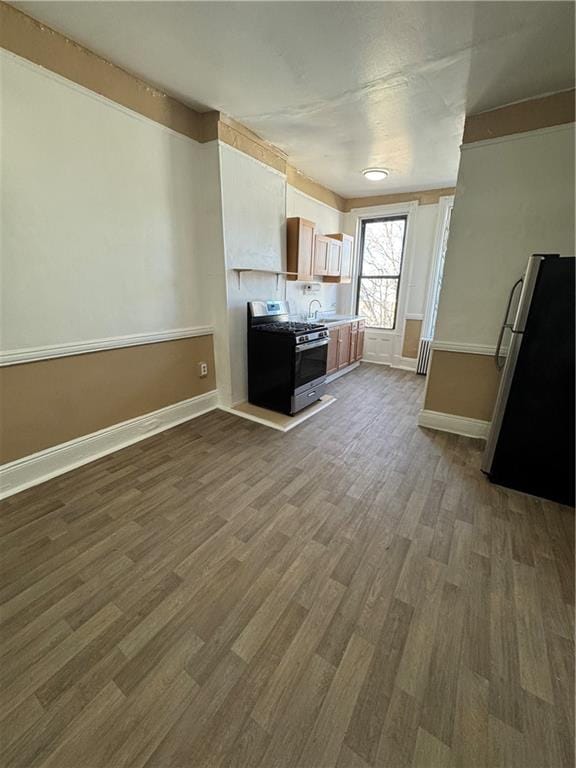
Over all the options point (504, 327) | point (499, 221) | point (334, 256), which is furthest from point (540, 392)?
point (334, 256)

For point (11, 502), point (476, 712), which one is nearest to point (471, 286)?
point (476, 712)

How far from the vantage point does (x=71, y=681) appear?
1.18 metres

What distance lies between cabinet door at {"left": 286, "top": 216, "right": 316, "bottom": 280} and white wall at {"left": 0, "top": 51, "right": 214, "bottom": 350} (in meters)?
1.28

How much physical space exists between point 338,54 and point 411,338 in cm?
407

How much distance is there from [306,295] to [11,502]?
13.9 feet

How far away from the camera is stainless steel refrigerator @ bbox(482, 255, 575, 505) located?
→ 6.80ft

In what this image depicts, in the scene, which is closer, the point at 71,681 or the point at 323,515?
the point at 71,681

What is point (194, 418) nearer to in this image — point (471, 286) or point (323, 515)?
point (323, 515)

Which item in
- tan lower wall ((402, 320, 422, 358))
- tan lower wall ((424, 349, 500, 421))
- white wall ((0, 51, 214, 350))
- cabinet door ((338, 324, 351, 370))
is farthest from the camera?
tan lower wall ((402, 320, 422, 358))

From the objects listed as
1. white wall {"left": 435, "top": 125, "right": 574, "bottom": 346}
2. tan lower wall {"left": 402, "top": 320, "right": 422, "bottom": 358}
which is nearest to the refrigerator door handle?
white wall {"left": 435, "top": 125, "right": 574, "bottom": 346}

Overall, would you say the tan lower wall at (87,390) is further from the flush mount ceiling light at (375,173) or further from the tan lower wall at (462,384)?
the flush mount ceiling light at (375,173)

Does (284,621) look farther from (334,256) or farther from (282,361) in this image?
(334,256)

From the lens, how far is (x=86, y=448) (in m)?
2.54

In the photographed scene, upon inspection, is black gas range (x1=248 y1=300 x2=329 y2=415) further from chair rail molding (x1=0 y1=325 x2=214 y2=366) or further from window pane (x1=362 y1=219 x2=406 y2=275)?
window pane (x1=362 y1=219 x2=406 y2=275)
